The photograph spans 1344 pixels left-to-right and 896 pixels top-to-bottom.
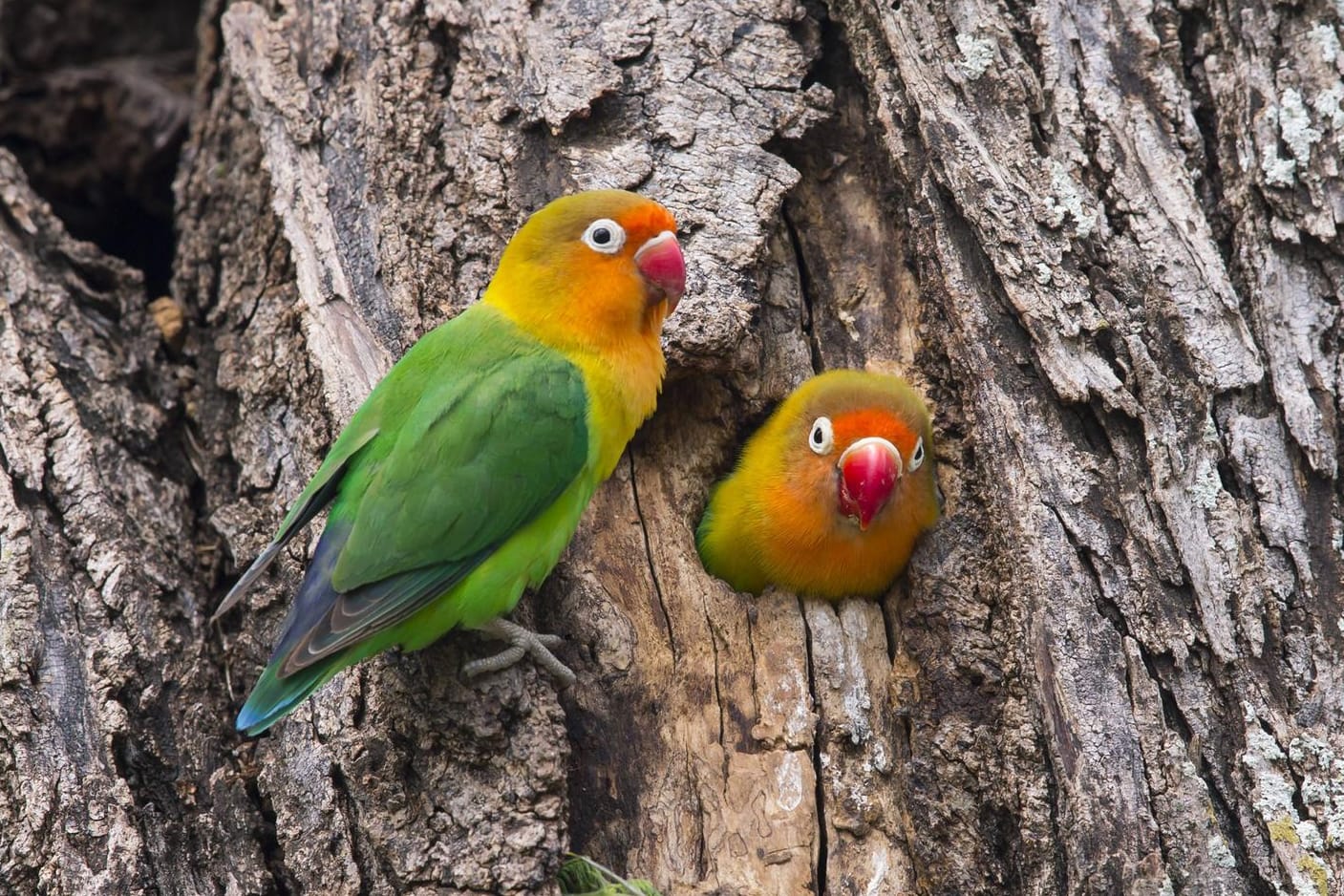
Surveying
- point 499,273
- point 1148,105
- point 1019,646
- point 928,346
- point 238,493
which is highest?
point 1148,105

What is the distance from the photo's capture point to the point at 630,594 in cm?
392

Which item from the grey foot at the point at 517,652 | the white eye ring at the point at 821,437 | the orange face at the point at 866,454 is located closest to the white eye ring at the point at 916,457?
the orange face at the point at 866,454

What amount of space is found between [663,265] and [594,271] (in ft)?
0.76

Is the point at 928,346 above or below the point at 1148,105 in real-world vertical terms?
below

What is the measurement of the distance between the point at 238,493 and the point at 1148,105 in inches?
129

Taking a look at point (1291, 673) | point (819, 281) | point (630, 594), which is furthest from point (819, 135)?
point (1291, 673)

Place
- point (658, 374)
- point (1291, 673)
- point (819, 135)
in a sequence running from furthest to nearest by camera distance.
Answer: point (819, 135) < point (658, 374) < point (1291, 673)

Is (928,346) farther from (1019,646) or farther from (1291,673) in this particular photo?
(1291,673)

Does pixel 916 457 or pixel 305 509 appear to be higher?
pixel 916 457

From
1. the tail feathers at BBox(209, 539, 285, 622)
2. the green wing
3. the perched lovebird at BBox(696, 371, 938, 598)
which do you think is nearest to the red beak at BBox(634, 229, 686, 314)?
the green wing

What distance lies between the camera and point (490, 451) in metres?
3.59

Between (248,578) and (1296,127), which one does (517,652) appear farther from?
(1296,127)

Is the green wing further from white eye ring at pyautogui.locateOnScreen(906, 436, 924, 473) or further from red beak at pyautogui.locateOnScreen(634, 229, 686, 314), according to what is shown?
white eye ring at pyautogui.locateOnScreen(906, 436, 924, 473)

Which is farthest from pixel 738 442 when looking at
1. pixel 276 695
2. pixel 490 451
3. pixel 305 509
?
pixel 276 695
